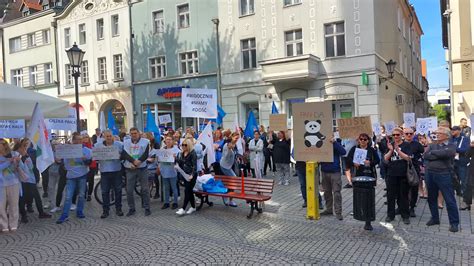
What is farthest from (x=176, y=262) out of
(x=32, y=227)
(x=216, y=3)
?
(x=216, y=3)

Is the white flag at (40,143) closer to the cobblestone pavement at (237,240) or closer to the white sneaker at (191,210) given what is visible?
the cobblestone pavement at (237,240)

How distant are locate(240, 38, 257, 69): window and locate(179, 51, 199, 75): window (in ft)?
11.7

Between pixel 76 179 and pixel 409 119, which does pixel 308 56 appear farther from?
pixel 76 179

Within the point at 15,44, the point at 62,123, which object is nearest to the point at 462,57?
the point at 62,123

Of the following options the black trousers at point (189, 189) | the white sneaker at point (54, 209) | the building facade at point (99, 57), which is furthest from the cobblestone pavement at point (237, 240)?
the building facade at point (99, 57)

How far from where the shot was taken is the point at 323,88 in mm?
21891

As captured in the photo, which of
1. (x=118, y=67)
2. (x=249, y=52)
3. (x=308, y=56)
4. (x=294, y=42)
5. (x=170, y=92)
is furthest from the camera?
(x=118, y=67)

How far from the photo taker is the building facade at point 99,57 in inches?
1163

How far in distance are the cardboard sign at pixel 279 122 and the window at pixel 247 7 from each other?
41.6 feet

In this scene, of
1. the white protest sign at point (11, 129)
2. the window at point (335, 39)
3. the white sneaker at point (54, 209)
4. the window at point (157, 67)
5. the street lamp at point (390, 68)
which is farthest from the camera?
the window at point (157, 67)

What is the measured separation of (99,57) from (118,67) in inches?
73.0

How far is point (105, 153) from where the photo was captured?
8.68 meters

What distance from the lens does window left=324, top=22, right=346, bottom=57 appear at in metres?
21.6

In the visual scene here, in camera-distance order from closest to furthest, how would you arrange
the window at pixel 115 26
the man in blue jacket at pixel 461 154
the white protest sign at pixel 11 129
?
1. the man in blue jacket at pixel 461 154
2. the white protest sign at pixel 11 129
3. the window at pixel 115 26
